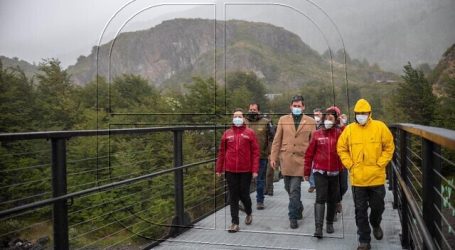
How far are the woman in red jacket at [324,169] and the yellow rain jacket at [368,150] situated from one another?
0.29 m

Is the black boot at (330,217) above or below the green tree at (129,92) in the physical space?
below

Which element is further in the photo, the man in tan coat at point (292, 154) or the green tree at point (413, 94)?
the man in tan coat at point (292, 154)

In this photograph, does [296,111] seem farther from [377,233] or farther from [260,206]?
[260,206]

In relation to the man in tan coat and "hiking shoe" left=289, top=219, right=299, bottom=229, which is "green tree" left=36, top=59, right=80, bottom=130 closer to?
the man in tan coat

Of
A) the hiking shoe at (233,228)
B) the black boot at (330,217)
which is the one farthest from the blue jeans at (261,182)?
the black boot at (330,217)

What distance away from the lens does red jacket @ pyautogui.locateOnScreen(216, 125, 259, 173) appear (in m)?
4.04

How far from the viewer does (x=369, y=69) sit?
8.30 feet

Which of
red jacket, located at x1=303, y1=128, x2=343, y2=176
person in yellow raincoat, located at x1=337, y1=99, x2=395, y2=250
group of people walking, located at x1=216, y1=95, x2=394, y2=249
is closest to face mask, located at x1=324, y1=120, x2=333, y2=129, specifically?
group of people walking, located at x1=216, y1=95, x2=394, y2=249

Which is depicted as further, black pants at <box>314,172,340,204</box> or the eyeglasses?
black pants at <box>314,172,340,204</box>

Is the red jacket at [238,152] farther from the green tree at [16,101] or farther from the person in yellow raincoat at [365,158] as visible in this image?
the green tree at [16,101]

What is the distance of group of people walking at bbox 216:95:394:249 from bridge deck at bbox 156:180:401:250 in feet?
0.34

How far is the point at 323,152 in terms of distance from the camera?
393 cm

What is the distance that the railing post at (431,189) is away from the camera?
2.16 m

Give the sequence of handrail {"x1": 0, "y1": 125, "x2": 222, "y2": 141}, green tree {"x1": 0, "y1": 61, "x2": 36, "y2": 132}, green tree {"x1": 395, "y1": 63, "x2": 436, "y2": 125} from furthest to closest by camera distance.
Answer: green tree {"x1": 0, "y1": 61, "x2": 36, "y2": 132}
handrail {"x1": 0, "y1": 125, "x2": 222, "y2": 141}
green tree {"x1": 395, "y1": 63, "x2": 436, "y2": 125}
